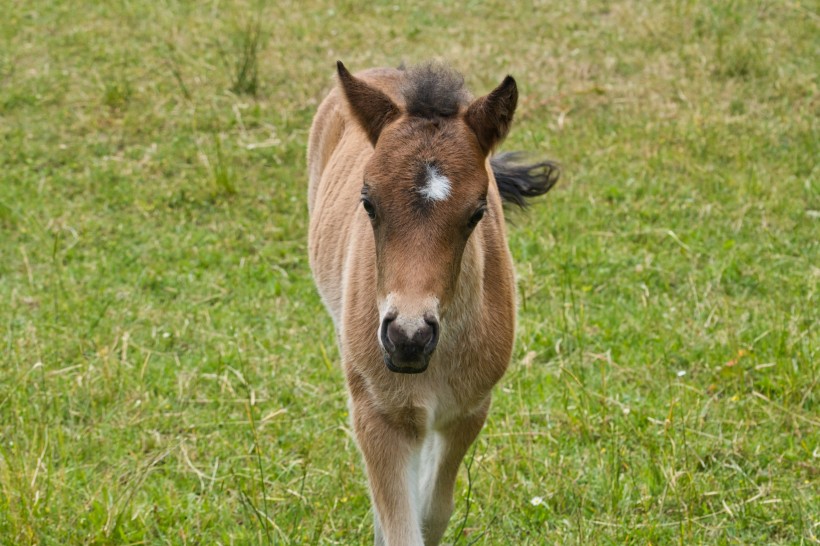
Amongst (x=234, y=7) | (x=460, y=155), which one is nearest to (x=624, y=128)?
(x=234, y=7)

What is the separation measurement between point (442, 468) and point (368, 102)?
4.85 feet

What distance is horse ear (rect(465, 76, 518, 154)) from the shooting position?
143 inches

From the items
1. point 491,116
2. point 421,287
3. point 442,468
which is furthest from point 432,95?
point 442,468

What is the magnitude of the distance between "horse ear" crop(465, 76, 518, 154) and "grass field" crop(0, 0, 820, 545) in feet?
5.26

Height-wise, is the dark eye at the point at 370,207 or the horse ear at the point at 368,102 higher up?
the horse ear at the point at 368,102

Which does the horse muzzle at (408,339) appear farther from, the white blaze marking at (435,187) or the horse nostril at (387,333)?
the white blaze marking at (435,187)

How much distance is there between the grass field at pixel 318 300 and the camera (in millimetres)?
4680

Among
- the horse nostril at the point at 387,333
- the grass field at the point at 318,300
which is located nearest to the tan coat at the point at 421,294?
the horse nostril at the point at 387,333

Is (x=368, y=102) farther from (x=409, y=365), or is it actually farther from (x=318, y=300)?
(x=318, y=300)

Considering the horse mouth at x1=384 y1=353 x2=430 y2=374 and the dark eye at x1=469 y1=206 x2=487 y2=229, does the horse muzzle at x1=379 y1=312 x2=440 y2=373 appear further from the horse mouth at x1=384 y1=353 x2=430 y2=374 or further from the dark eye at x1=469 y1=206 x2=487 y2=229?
the dark eye at x1=469 y1=206 x2=487 y2=229

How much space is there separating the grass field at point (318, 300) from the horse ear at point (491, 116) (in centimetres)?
160

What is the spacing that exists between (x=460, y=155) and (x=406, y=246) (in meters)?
0.40

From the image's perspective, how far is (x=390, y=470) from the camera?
393 cm

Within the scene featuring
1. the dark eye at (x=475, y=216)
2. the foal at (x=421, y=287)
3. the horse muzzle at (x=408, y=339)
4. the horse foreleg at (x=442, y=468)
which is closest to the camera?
the horse muzzle at (x=408, y=339)
